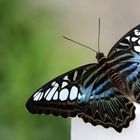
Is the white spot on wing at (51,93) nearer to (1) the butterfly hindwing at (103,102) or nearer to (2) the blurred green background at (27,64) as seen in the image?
(1) the butterfly hindwing at (103,102)

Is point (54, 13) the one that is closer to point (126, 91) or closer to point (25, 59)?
point (25, 59)

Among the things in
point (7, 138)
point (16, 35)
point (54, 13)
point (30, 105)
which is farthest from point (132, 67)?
point (54, 13)

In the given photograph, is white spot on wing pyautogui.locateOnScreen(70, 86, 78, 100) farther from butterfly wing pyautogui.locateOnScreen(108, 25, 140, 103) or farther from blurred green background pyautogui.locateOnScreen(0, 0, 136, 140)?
blurred green background pyautogui.locateOnScreen(0, 0, 136, 140)

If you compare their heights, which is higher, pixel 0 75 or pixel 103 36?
pixel 103 36

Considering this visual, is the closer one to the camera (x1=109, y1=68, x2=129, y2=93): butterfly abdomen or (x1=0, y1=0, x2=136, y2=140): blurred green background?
(x1=109, y1=68, x2=129, y2=93): butterfly abdomen

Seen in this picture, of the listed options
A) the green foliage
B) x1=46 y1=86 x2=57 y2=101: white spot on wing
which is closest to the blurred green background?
the green foliage

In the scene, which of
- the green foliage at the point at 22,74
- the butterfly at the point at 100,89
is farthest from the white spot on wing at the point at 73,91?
the green foliage at the point at 22,74
